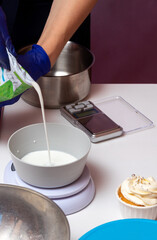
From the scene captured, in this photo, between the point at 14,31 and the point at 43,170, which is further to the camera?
the point at 14,31

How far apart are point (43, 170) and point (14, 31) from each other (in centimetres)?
90

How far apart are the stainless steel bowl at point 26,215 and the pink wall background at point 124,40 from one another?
2007mm

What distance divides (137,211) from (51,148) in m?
0.30

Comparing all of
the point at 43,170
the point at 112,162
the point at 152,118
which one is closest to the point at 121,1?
the point at 152,118

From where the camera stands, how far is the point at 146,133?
1.22 meters

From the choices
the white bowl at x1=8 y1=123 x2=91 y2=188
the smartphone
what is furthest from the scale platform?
the smartphone

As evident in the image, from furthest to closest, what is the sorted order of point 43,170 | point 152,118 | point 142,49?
1. point 142,49
2. point 152,118
3. point 43,170

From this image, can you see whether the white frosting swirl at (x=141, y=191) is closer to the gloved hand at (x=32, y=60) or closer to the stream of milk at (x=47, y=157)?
the stream of milk at (x=47, y=157)

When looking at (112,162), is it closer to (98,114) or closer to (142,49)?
(98,114)

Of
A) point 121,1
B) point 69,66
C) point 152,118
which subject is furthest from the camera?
point 121,1

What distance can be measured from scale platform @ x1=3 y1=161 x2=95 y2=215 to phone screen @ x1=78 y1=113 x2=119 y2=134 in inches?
7.9

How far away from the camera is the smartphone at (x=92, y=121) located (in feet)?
3.87

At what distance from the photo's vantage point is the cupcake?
871 millimetres

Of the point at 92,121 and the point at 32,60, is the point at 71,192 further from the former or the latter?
the point at 32,60
